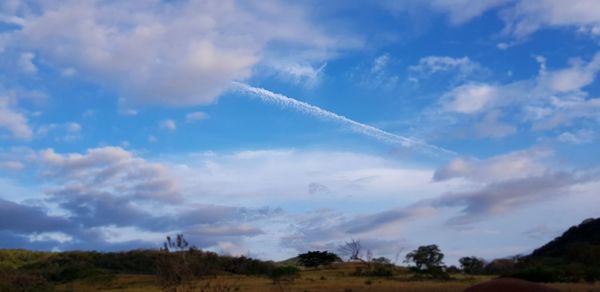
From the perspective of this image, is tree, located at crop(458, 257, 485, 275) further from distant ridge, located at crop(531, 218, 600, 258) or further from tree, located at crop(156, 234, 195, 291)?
tree, located at crop(156, 234, 195, 291)

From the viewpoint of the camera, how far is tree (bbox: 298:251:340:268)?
3541 inches

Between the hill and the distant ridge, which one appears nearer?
the hill

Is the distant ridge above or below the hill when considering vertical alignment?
above

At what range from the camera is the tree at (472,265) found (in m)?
86.5

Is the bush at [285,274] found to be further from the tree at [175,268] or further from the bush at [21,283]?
the tree at [175,268]

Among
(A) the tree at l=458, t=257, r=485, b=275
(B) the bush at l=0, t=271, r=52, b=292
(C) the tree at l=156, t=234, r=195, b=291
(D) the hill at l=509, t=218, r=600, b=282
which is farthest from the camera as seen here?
(A) the tree at l=458, t=257, r=485, b=275

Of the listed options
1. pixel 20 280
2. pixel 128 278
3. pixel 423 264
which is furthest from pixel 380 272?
pixel 20 280

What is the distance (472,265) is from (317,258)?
22.3 meters

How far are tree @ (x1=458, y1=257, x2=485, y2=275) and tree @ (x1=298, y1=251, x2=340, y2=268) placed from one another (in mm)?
17882

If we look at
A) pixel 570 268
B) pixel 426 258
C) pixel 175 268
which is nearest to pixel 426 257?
pixel 426 258

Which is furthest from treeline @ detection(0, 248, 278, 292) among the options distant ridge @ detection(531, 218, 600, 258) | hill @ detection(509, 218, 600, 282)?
distant ridge @ detection(531, 218, 600, 258)

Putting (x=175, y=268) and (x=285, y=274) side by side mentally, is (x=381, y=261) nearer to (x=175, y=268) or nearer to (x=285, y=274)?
(x=285, y=274)

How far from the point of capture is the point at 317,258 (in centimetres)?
9081

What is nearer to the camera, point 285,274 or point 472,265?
point 285,274
